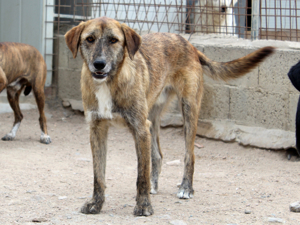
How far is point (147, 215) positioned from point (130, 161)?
2225 millimetres

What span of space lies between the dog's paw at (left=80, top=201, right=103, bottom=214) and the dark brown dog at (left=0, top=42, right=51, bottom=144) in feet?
9.91

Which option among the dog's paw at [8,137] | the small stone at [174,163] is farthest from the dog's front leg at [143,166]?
the dog's paw at [8,137]

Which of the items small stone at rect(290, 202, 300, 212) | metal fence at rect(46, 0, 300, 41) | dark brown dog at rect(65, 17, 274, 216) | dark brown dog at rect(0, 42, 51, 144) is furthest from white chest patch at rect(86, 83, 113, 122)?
metal fence at rect(46, 0, 300, 41)

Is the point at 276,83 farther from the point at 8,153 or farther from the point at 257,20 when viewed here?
the point at 8,153

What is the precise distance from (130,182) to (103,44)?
1938 millimetres

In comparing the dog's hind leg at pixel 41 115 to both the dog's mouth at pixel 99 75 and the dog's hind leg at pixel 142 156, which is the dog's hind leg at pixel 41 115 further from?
the dog's mouth at pixel 99 75

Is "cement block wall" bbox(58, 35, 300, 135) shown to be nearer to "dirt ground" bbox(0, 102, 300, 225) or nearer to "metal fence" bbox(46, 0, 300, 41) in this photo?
"metal fence" bbox(46, 0, 300, 41)

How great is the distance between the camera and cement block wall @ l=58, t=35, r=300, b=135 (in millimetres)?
5602

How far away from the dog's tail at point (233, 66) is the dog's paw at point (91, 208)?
2.05 meters

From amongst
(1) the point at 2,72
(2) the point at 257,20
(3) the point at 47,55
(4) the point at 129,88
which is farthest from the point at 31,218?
(3) the point at 47,55

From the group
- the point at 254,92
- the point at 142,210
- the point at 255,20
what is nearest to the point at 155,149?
the point at 142,210

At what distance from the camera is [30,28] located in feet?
25.7

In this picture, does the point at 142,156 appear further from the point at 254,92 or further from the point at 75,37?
the point at 254,92

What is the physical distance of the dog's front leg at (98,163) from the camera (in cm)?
343
